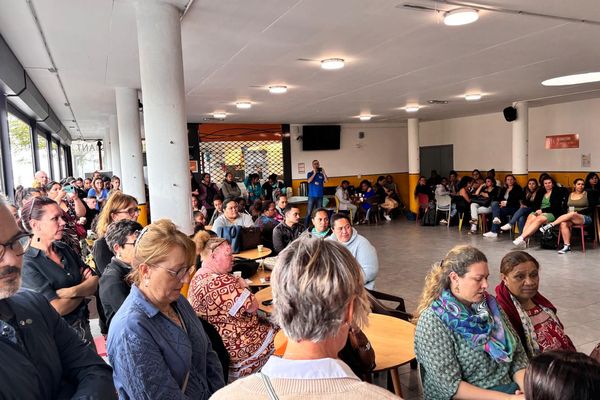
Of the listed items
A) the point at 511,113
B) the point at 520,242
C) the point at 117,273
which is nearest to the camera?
the point at 117,273

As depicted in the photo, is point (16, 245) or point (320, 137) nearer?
point (16, 245)

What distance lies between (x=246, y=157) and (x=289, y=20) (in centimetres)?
1117

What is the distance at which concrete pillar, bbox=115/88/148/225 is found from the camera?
7.76 meters

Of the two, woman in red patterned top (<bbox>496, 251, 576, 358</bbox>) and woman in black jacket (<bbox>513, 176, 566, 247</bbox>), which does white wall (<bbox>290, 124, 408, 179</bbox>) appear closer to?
woman in black jacket (<bbox>513, 176, 566, 247</bbox>)

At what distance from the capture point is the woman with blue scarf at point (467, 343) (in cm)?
214

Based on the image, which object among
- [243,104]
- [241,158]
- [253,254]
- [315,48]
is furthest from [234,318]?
[241,158]

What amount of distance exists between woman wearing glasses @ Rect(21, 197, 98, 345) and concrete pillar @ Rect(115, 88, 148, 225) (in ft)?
15.8

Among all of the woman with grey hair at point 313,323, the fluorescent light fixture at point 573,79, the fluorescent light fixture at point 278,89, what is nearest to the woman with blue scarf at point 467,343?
the woman with grey hair at point 313,323

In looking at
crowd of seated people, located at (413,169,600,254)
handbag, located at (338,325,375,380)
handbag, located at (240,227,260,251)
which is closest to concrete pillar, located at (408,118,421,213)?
crowd of seated people, located at (413,169,600,254)

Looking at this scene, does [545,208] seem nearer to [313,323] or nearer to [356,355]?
[356,355]

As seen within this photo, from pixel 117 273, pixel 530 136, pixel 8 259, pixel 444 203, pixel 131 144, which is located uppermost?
pixel 530 136

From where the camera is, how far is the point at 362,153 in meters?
16.4

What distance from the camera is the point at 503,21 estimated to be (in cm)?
445

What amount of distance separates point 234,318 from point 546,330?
1941mm
